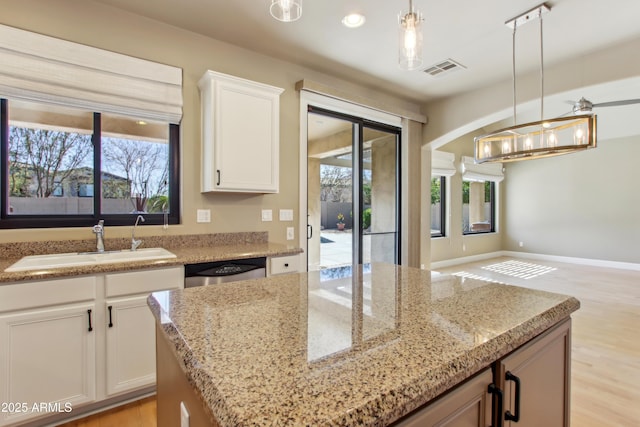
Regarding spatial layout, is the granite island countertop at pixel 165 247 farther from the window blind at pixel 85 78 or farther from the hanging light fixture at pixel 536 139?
the hanging light fixture at pixel 536 139

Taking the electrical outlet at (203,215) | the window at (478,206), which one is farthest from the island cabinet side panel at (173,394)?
the window at (478,206)

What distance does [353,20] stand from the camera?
261cm

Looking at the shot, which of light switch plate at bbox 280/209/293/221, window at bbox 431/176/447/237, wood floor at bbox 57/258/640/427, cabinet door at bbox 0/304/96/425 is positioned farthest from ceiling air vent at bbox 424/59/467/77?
cabinet door at bbox 0/304/96/425

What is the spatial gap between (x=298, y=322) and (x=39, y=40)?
264cm

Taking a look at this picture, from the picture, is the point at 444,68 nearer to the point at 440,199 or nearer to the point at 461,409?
the point at 461,409

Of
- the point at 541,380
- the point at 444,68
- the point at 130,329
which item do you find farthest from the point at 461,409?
the point at 444,68

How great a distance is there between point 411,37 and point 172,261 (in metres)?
1.89

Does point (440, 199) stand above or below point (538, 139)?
below

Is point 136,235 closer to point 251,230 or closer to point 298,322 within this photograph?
point 251,230

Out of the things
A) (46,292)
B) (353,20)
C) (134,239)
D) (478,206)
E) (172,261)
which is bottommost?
(46,292)

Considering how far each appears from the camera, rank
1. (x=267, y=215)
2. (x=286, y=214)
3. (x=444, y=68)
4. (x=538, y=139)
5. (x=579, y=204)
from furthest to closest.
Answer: (x=579, y=204) → (x=444, y=68) → (x=286, y=214) → (x=267, y=215) → (x=538, y=139)

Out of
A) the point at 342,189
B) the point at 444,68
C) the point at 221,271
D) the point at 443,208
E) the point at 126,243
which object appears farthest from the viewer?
the point at 443,208

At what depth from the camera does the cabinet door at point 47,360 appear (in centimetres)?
168

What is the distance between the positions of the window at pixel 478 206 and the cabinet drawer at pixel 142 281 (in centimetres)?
666
